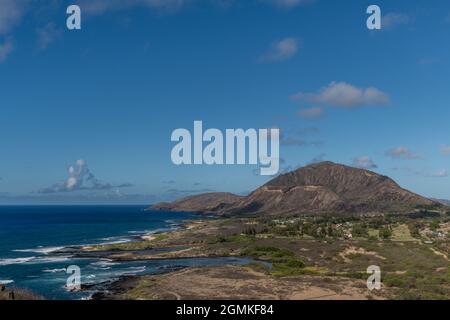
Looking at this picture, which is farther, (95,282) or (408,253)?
(408,253)

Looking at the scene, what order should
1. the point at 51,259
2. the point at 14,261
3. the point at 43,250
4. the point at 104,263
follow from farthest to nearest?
the point at 43,250 < the point at 51,259 < the point at 14,261 < the point at 104,263

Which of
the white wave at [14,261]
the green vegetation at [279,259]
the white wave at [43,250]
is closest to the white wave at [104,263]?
the white wave at [14,261]

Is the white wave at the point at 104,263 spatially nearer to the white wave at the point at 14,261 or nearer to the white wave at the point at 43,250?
the white wave at the point at 14,261

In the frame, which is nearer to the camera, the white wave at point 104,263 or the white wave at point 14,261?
the white wave at point 104,263

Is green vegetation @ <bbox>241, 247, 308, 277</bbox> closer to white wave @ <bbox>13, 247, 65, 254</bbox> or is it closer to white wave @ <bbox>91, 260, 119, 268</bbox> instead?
white wave @ <bbox>91, 260, 119, 268</bbox>

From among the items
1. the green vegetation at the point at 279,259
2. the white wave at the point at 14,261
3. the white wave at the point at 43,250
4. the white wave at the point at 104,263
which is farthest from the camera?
the white wave at the point at 43,250

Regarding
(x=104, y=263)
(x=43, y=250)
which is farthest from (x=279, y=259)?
(x=43, y=250)

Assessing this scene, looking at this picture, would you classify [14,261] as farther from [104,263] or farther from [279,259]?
[279,259]

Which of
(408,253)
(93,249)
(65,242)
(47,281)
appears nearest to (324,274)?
(408,253)
